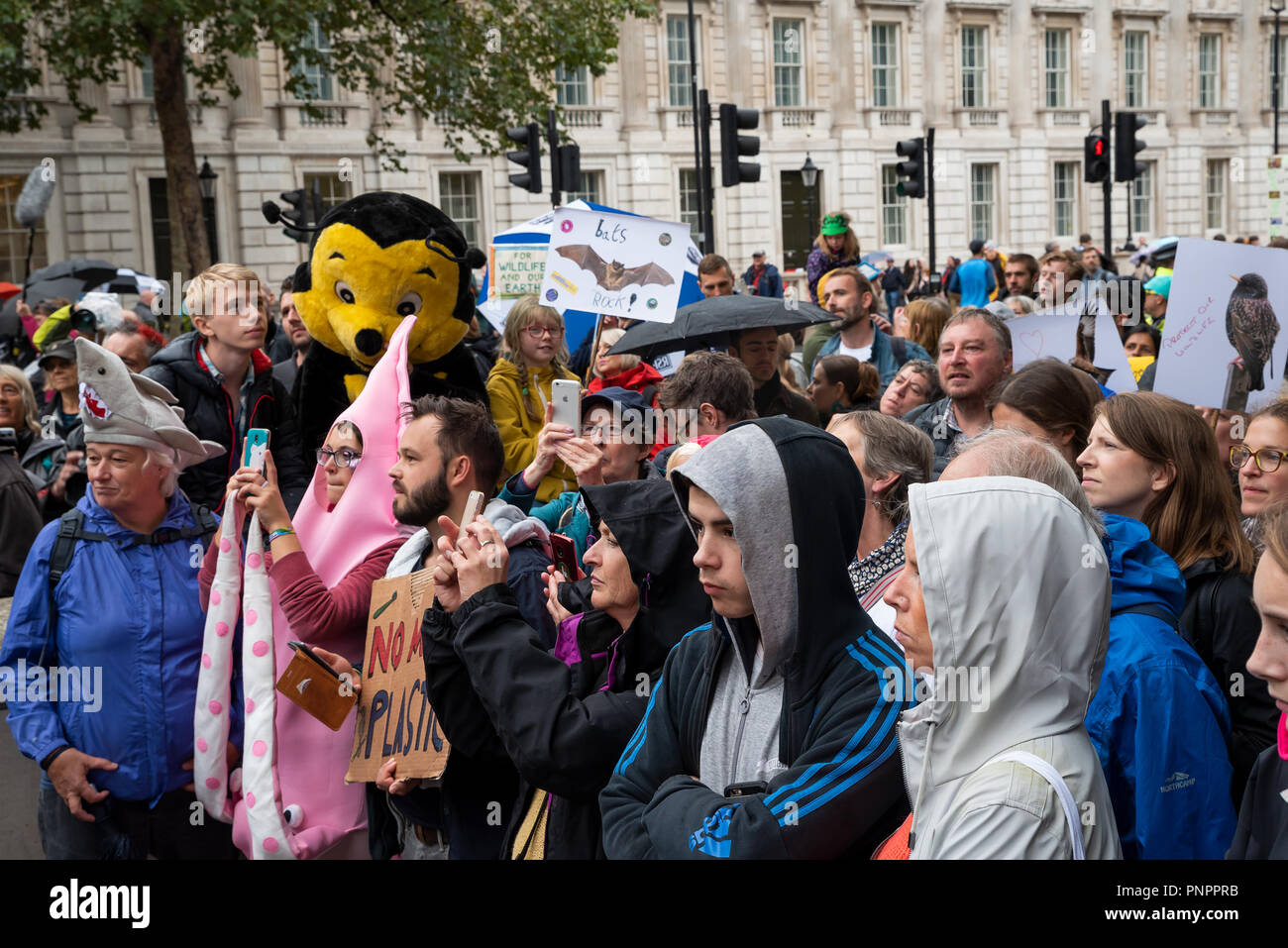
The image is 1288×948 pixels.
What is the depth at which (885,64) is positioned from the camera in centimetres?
3453

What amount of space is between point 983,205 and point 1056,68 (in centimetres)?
455

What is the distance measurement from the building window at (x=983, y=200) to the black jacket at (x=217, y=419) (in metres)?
33.8

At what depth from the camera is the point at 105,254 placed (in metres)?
25.9

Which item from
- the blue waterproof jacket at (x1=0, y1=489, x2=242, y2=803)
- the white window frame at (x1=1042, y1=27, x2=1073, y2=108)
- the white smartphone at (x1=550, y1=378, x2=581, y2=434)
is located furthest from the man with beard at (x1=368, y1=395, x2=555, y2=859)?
the white window frame at (x1=1042, y1=27, x2=1073, y2=108)

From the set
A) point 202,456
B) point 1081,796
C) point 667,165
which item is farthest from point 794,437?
point 667,165

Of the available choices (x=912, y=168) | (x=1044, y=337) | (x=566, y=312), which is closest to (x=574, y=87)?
(x=912, y=168)

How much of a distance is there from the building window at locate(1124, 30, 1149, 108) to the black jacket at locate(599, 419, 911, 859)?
40.5 m

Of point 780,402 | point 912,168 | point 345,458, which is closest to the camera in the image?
point 345,458

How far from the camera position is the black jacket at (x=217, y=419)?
16.9ft

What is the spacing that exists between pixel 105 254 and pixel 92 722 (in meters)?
24.5

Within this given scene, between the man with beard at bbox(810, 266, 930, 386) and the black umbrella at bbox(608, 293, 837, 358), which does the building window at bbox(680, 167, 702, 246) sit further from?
the black umbrella at bbox(608, 293, 837, 358)

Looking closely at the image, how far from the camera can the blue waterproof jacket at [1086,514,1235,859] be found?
8.50 ft

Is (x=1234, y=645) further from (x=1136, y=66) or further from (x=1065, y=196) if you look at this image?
(x=1136, y=66)
